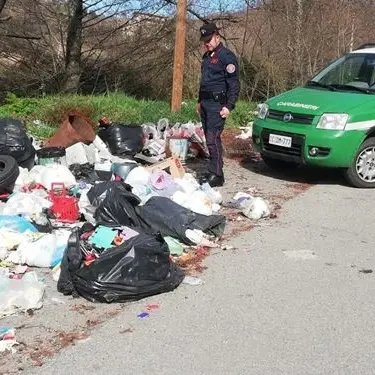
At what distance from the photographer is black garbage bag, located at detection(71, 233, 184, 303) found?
14.7ft

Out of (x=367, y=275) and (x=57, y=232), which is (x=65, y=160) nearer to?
(x=57, y=232)

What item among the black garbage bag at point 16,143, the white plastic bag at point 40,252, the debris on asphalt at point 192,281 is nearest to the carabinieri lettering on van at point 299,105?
the black garbage bag at point 16,143

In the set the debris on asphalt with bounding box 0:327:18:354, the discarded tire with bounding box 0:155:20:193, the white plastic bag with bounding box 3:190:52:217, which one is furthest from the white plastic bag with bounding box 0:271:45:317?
the discarded tire with bounding box 0:155:20:193

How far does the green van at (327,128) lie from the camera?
8117 mm

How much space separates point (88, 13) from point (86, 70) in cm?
178

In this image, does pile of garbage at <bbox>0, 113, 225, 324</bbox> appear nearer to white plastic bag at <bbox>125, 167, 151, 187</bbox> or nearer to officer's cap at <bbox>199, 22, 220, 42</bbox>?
white plastic bag at <bbox>125, 167, 151, 187</bbox>

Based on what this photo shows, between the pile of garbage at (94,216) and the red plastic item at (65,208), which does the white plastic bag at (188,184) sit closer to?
the pile of garbage at (94,216)

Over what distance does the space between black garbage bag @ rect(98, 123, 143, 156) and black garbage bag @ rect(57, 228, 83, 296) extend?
442 centimetres

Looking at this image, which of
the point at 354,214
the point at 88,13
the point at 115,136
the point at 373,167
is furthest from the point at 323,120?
the point at 88,13

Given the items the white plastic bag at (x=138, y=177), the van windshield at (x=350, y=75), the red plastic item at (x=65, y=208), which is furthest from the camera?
the van windshield at (x=350, y=75)

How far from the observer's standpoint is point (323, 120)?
8156 millimetres

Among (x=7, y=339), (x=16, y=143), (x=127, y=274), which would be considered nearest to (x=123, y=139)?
(x=16, y=143)

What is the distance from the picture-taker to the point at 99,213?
600 cm

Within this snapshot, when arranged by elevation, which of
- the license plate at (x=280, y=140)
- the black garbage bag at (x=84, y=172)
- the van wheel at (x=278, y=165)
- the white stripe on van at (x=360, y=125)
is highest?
the white stripe on van at (x=360, y=125)
